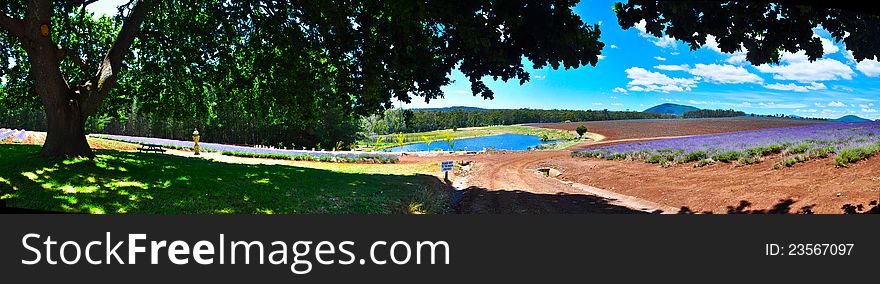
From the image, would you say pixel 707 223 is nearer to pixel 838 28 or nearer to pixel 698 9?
pixel 698 9

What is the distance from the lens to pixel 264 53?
6.16 m

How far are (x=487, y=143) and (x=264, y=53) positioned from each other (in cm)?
435

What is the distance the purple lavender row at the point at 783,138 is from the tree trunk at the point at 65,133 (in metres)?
6.36

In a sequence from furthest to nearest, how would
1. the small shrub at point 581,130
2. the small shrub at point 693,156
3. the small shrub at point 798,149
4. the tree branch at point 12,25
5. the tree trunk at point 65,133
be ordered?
the tree branch at point 12,25
the tree trunk at point 65,133
the small shrub at point 581,130
the small shrub at point 693,156
the small shrub at point 798,149

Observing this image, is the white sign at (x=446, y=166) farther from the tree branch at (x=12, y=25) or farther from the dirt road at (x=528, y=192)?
the tree branch at (x=12, y=25)

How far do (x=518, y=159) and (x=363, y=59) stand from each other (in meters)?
2.06

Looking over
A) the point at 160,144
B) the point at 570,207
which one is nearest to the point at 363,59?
the point at 570,207

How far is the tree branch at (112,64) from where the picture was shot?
5.40 meters

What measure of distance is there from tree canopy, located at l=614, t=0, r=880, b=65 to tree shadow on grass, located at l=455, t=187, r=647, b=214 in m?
1.44

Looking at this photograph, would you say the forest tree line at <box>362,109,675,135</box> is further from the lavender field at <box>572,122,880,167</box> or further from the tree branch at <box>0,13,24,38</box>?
the tree branch at <box>0,13,24,38</box>

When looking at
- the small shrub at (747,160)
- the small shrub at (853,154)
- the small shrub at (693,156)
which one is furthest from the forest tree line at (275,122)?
the small shrub at (853,154)

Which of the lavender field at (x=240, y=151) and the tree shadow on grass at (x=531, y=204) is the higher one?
the lavender field at (x=240, y=151)

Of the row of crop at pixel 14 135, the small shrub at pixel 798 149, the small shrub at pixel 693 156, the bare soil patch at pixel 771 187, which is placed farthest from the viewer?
the row of crop at pixel 14 135

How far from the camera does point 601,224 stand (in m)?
3.02
